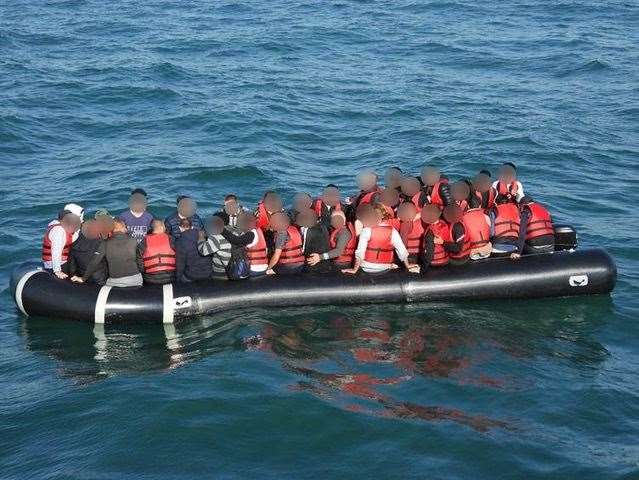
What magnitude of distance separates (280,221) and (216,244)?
83 centimetres

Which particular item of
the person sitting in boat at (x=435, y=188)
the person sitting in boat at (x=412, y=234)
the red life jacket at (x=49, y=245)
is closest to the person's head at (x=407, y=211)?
the person sitting in boat at (x=412, y=234)

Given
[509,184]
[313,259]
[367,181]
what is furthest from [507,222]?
[313,259]

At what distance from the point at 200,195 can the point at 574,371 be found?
858 cm

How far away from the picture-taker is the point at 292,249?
10672mm

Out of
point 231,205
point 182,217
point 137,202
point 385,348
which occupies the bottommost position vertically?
point 385,348

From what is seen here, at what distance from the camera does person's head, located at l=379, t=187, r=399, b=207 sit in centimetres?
1099

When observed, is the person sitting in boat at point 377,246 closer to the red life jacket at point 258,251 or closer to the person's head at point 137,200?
the red life jacket at point 258,251

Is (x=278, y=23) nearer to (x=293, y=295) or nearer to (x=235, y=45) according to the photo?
(x=235, y=45)

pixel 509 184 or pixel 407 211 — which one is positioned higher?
pixel 509 184

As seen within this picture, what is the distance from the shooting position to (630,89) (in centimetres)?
2233

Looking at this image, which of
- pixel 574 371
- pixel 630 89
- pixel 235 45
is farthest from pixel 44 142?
pixel 630 89

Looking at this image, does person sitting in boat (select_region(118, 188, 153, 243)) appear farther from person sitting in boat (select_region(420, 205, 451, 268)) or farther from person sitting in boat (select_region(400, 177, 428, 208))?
person sitting in boat (select_region(420, 205, 451, 268))

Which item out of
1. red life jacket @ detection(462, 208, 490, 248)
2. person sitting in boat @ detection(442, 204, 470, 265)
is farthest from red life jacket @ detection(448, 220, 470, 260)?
red life jacket @ detection(462, 208, 490, 248)

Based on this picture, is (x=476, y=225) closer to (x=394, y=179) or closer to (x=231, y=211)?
(x=394, y=179)
